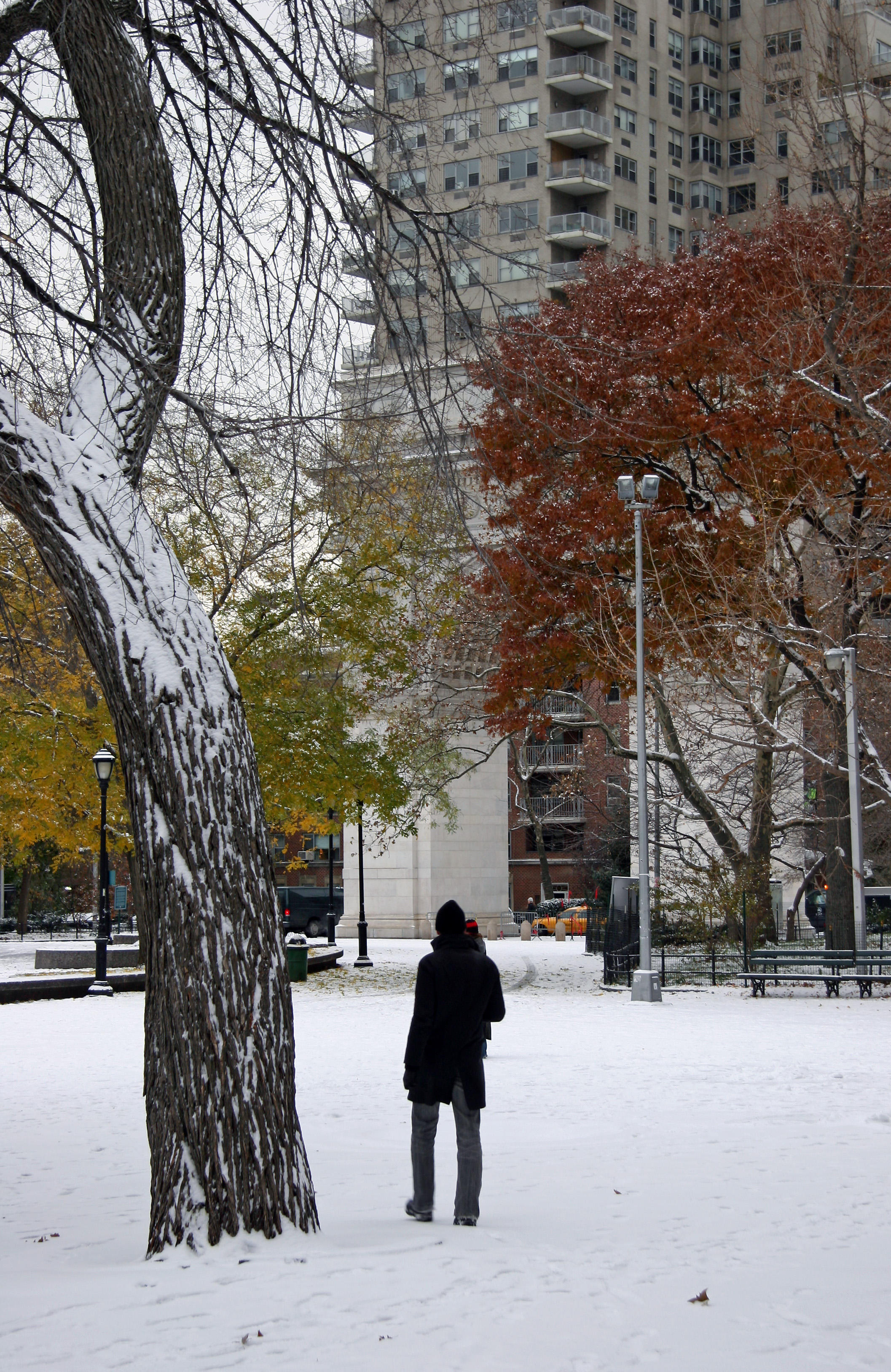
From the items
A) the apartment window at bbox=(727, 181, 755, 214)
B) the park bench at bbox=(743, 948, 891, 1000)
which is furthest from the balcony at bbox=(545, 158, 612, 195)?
the park bench at bbox=(743, 948, 891, 1000)

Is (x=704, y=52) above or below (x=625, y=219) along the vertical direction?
above

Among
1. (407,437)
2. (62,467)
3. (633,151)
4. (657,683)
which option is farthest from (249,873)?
(633,151)

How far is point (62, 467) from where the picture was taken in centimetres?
718

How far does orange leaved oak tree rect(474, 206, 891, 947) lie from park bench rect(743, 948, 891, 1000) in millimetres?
2506

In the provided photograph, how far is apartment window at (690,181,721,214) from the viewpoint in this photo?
275 feet

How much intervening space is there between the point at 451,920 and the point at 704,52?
3406 inches

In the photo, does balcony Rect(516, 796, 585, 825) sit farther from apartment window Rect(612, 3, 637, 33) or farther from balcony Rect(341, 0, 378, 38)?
balcony Rect(341, 0, 378, 38)

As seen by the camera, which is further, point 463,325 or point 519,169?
point 519,169

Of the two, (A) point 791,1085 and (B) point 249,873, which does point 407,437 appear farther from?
(A) point 791,1085

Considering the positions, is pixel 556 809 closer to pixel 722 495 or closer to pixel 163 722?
pixel 722 495

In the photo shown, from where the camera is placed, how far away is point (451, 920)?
25.9 ft

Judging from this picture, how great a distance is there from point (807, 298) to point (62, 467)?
608 inches

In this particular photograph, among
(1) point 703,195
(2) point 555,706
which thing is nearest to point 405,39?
(2) point 555,706

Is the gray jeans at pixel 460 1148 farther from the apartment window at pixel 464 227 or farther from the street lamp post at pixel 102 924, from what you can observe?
the street lamp post at pixel 102 924
